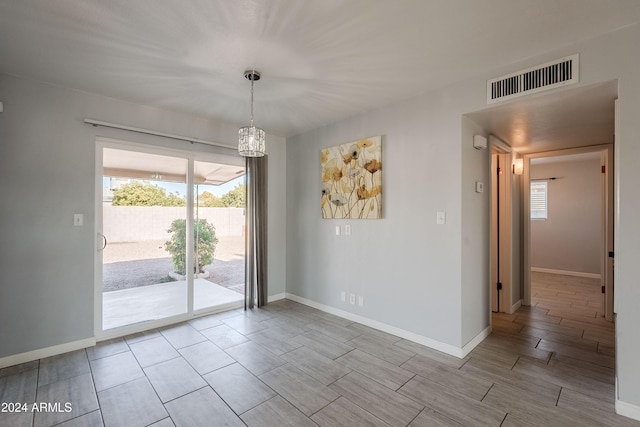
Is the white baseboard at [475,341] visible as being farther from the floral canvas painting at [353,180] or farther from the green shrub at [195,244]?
the green shrub at [195,244]

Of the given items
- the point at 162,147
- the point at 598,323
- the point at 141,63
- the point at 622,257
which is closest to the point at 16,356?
the point at 162,147

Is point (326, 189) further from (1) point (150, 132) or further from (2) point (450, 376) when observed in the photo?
(2) point (450, 376)

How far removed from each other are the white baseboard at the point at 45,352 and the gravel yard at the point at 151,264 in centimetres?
55

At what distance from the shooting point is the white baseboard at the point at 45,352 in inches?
103

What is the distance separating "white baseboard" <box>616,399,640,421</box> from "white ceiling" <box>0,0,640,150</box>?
2260 millimetres

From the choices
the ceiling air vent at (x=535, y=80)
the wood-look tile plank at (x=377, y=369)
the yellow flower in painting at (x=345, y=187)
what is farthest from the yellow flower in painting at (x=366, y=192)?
the wood-look tile plank at (x=377, y=369)

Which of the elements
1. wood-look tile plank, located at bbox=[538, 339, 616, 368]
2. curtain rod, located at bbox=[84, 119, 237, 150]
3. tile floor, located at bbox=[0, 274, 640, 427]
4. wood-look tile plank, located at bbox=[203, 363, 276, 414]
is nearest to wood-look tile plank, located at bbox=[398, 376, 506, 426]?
tile floor, located at bbox=[0, 274, 640, 427]

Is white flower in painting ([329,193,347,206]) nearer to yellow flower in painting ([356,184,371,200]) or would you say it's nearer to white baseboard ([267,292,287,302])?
yellow flower in painting ([356,184,371,200])

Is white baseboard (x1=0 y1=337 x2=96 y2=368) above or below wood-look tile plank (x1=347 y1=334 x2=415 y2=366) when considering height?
above

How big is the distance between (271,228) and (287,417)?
2.96 metres

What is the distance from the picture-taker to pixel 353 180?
3.70 m

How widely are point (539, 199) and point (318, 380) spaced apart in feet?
23.8

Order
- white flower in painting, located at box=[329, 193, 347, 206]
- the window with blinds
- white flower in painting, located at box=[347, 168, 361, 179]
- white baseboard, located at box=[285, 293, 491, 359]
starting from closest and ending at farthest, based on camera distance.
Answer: white baseboard, located at box=[285, 293, 491, 359] → white flower in painting, located at box=[347, 168, 361, 179] → white flower in painting, located at box=[329, 193, 347, 206] → the window with blinds

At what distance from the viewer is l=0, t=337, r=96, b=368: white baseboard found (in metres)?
2.62
